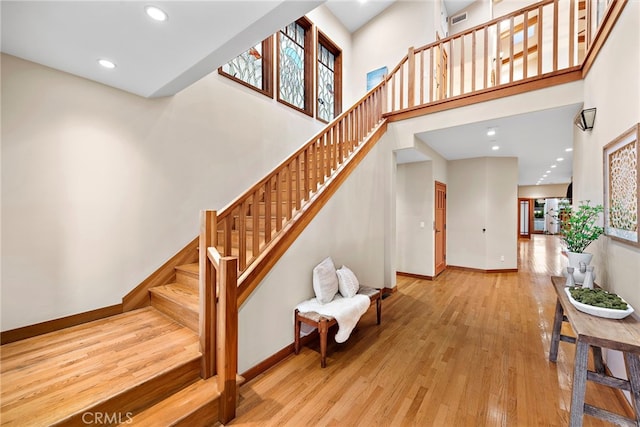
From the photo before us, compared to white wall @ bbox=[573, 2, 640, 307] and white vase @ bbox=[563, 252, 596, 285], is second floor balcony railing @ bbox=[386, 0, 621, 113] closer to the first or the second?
white wall @ bbox=[573, 2, 640, 307]

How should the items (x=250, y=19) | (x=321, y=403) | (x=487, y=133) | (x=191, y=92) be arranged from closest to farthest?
(x=250, y=19), (x=321, y=403), (x=191, y=92), (x=487, y=133)

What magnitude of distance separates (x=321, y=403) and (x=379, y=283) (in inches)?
97.9

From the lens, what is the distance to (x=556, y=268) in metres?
6.38

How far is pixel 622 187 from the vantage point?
6.02 feet

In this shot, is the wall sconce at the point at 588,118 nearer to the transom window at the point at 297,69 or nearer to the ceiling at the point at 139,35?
the ceiling at the point at 139,35

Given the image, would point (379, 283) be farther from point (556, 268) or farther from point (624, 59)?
point (556, 268)

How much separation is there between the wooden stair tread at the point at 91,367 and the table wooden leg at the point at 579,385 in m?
2.43

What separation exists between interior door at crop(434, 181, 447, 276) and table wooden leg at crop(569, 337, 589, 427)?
4.00m

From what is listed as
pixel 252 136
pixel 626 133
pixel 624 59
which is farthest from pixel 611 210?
pixel 252 136

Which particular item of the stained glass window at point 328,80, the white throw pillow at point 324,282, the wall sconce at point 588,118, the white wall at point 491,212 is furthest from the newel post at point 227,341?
the white wall at point 491,212

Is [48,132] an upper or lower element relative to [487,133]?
lower

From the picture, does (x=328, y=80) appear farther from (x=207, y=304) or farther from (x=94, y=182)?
(x=207, y=304)

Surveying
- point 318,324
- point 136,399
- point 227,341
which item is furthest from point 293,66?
point 136,399

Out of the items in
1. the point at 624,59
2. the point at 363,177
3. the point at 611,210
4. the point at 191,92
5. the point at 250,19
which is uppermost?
the point at 191,92
